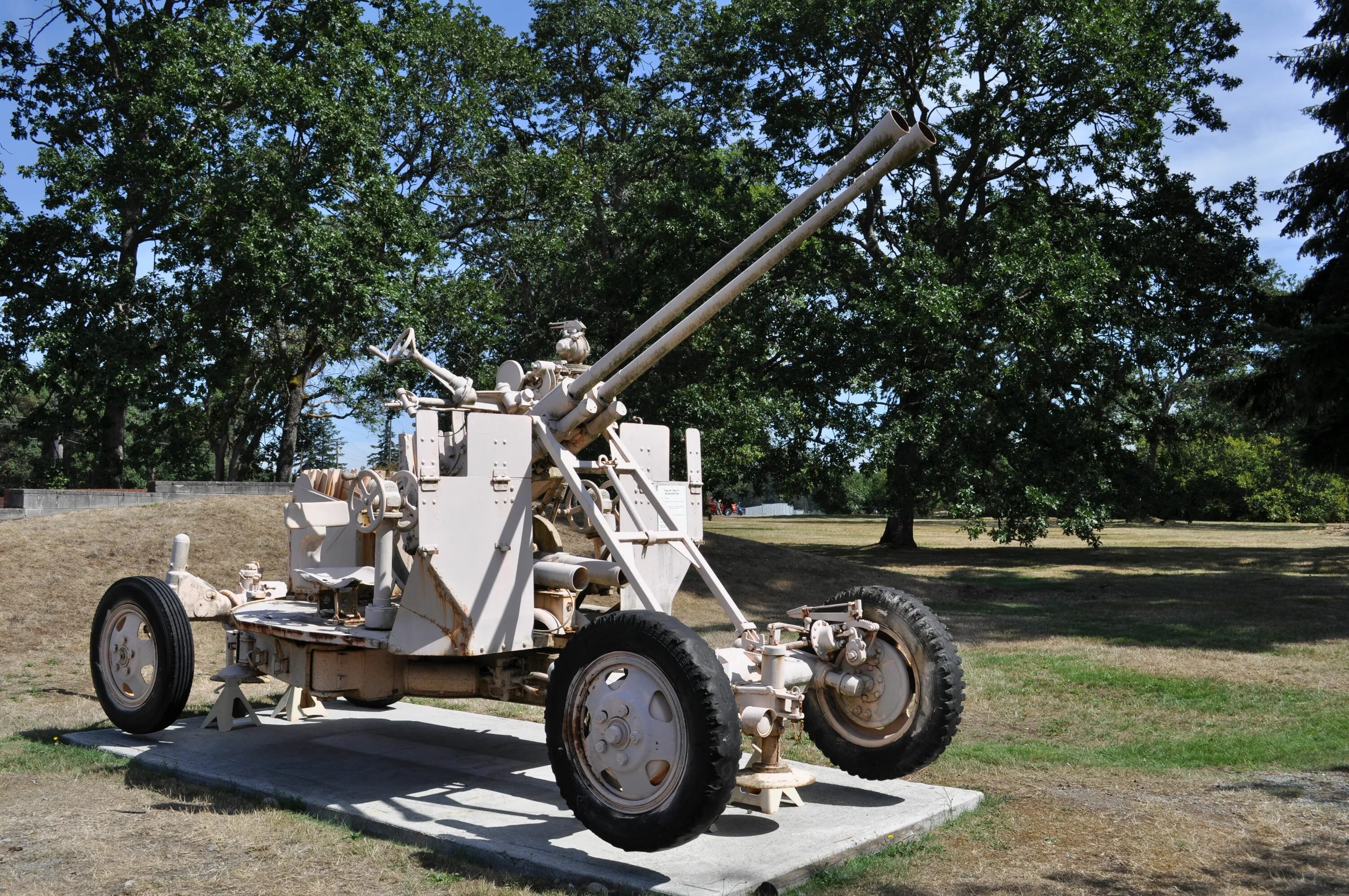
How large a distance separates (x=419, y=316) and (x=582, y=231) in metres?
4.93

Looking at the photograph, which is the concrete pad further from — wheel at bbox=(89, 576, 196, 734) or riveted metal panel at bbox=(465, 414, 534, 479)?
riveted metal panel at bbox=(465, 414, 534, 479)

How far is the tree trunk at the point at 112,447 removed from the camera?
23.1 m

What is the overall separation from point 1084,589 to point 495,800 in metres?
15.9

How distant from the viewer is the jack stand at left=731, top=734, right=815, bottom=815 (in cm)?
502

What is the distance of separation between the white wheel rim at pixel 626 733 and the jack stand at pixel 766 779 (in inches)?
15.3

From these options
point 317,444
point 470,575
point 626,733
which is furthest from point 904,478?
point 317,444

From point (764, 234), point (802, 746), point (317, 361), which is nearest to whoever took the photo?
point (764, 234)

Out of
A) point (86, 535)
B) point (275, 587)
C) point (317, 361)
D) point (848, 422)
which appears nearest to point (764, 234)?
point (275, 587)

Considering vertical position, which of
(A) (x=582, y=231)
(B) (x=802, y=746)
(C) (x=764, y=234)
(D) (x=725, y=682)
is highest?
(A) (x=582, y=231)

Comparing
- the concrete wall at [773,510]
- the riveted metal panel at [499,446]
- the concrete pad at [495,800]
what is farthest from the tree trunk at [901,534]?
the concrete wall at [773,510]

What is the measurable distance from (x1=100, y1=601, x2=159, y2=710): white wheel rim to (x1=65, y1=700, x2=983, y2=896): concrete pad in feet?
0.98

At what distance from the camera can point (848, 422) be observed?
21.4 metres

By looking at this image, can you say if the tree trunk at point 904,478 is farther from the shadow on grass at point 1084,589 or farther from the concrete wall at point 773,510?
the concrete wall at point 773,510

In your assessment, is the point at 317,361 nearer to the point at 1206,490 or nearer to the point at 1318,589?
the point at 1318,589
